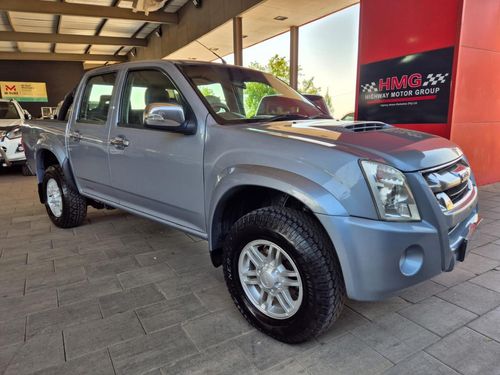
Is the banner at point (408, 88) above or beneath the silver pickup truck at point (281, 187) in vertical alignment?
above

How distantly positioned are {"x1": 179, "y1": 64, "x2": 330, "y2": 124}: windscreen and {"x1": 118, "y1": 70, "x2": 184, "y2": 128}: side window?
23 cm

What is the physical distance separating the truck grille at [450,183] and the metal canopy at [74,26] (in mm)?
11715

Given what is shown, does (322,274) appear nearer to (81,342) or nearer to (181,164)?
(181,164)

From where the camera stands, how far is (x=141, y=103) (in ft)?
9.54

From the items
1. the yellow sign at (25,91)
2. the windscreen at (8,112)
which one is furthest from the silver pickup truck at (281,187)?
the yellow sign at (25,91)

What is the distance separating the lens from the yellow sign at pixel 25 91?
17.2m

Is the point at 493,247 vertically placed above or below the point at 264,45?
below

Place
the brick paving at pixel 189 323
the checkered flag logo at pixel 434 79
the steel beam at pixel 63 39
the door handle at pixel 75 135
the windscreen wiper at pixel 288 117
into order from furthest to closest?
the steel beam at pixel 63 39
the checkered flag logo at pixel 434 79
the door handle at pixel 75 135
the windscreen wiper at pixel 288 117
the brick paving at pixel 189 323

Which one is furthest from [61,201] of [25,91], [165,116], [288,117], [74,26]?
[25,91]

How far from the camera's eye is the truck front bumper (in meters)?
1.59

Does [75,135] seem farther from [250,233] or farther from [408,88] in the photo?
[408,88]

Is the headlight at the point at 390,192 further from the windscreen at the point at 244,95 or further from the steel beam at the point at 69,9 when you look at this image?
the steel beam at the point at 69,9

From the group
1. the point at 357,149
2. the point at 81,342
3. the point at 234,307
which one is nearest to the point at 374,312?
the point at 234,307

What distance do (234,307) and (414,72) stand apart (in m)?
4.10
